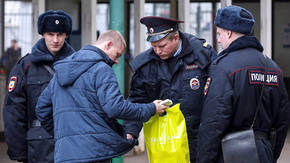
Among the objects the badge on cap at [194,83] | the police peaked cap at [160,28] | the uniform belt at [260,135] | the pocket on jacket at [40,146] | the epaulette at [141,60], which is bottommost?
the pocket on jacket at [40,146]

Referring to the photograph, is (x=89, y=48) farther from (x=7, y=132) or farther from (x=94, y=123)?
(x=7, y=132)

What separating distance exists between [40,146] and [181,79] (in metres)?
1.17

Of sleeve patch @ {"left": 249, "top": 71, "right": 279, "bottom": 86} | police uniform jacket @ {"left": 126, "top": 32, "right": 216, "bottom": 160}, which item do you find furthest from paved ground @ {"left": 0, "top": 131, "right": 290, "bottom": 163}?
sleeve patch @ {"left": 249, "top": 71, "right": 279, "bottom": 86}

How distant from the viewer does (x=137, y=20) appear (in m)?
8.91

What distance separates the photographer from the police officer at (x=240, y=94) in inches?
134

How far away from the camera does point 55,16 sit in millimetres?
4195

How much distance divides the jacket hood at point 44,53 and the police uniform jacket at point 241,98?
1265 millimetres

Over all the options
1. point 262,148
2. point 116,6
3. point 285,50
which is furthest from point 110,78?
point 285,50

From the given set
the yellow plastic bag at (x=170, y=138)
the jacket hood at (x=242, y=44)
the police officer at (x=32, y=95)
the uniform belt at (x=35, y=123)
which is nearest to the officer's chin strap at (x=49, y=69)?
the police officer at (x=32, y=95)

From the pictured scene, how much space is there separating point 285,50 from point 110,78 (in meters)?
12.0

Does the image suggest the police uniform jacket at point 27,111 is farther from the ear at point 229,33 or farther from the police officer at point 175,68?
the ear at point 229,33

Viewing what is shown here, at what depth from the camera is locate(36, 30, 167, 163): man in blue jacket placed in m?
3.42

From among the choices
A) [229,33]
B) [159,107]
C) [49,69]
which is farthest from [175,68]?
[49,69]

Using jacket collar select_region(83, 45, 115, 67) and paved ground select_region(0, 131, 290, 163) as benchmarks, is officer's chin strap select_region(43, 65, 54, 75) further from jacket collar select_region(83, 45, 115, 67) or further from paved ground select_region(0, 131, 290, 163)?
paved ground select_region(0, 131, 290, 163)
